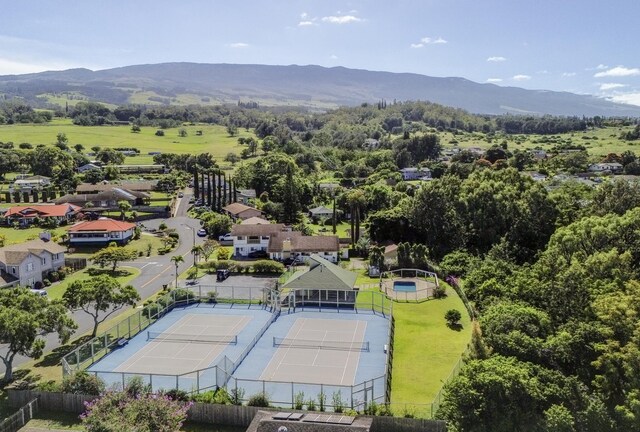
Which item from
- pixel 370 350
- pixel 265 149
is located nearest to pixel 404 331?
pixel 370 350

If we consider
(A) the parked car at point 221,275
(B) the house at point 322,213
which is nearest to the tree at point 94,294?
(A) the parked car at point 221,275

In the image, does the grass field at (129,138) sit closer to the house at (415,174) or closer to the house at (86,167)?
the house at (86,167)

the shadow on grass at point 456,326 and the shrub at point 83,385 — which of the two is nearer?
the shrub at point 83,385

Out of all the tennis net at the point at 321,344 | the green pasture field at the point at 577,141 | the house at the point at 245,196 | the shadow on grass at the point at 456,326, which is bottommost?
the tennis net at the point at 321,344

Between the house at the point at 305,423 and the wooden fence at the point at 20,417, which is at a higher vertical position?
the house at the point at 305,423

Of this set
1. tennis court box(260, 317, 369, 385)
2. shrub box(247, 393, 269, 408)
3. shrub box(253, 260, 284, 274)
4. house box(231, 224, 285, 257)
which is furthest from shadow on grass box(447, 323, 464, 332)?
house box(231, 224, 285, 257)

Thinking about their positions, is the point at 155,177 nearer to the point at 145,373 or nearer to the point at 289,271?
the point at 289,271

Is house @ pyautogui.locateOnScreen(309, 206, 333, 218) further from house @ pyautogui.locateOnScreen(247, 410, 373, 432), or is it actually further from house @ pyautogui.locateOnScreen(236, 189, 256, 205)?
house @ pyautogui.locateOnScreen(247, 410, 373, 432)
